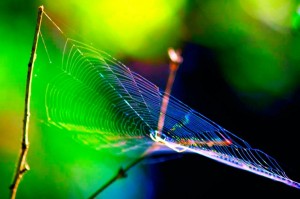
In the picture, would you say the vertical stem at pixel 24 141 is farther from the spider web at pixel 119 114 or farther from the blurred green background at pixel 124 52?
the blurred green background at pixel 124 52

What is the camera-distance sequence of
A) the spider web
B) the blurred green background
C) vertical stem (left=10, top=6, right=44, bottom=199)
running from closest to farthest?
vertical stem (left=10, top=6, right=44, bottom=199) → the spider web → the blurred green background

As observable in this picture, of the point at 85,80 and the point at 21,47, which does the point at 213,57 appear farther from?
the point at 21,47

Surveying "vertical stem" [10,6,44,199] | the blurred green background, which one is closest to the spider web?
the blurred green background

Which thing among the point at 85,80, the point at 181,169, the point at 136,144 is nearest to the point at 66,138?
the point at 85,80

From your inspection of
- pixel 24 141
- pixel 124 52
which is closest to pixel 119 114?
pixel 124 52

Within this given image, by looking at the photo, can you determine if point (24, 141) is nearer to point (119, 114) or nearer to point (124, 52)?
point (119, 114)

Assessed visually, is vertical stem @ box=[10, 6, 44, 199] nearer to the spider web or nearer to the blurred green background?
the spider web

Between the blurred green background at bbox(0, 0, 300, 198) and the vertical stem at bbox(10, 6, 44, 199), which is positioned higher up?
the blurred green background at bbox(0, 0, 300, 198)
